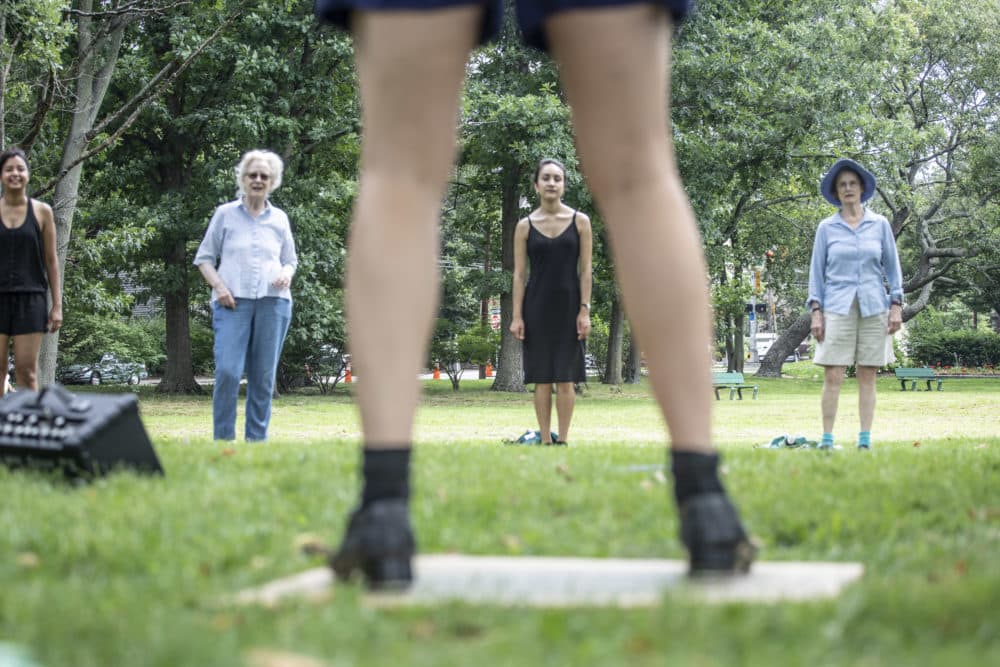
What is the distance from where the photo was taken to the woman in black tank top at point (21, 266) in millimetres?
8531

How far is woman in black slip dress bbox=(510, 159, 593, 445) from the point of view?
9656mm

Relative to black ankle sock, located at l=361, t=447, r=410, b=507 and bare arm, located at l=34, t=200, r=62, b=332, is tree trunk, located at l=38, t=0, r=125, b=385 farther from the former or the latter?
black ankle sock, located at l=361, t=447, r=410, b=507

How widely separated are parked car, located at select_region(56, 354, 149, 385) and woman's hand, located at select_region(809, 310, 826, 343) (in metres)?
29.7

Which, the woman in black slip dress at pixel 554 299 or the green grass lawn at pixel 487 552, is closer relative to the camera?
the green grass lawn at pixel 487 552

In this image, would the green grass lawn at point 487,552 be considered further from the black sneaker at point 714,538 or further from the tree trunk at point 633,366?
the tree trunk at point 633,366

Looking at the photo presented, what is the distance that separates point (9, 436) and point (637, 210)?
3.08m

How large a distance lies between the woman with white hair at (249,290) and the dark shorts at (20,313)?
4.29 ft

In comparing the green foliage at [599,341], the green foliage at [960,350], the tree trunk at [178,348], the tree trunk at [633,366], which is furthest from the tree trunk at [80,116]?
the green foliage at [960,350]

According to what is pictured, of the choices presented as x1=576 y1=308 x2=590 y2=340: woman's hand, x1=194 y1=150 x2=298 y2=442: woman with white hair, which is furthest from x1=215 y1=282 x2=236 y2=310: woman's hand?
x1=576 y1=308 x2=590 y2=340: woman's hand

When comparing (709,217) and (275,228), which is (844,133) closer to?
(709,217)

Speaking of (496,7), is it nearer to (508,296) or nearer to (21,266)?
(21,266)

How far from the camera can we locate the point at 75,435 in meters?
4.11

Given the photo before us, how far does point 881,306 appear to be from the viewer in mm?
9711

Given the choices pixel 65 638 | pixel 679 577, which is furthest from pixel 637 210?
pixel 65 638
